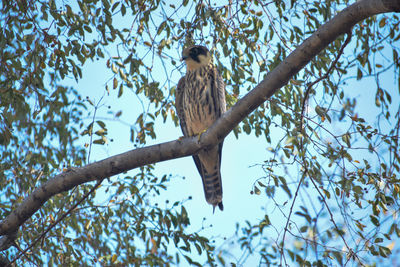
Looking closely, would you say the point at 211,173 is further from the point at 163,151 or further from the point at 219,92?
the point at 163,151

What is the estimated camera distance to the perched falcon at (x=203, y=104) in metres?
4.18

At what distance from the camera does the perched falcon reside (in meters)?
4.18

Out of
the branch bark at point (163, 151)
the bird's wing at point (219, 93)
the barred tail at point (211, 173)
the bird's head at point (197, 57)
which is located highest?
the bird's head at point (197, 57)

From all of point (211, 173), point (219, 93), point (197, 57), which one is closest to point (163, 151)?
point (219, 93)

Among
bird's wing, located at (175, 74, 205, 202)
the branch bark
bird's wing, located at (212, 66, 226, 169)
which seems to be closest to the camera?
the branch bark

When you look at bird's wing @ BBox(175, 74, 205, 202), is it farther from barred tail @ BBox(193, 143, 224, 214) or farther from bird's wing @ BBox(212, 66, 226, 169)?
bird's wing @ BBox(212, 66, 226, 169)

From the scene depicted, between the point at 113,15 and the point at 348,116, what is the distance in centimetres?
227

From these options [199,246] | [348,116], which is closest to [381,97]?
[348,116]

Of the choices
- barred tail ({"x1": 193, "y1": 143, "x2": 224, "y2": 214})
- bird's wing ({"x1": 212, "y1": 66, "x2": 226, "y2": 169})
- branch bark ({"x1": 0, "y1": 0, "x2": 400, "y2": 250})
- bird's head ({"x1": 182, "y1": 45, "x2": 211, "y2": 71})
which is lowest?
branch bark ({"x1": 0, "y1": 0, "x2": 400, "y2": 250})

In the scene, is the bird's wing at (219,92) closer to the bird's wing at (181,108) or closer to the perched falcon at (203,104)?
the perched falcon at (203,104)


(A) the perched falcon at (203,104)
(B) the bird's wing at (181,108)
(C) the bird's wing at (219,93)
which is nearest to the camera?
(C) the bird's wing at (219,93)

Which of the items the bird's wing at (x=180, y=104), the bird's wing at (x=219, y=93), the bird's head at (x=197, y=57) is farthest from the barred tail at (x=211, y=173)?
the bird's head at (x=197, y=57)

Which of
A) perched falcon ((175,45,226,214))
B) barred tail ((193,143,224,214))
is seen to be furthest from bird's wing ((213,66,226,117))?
barred tail ((193,143,224,214))

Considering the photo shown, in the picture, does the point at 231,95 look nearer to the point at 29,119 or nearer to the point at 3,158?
the point at 29,119
